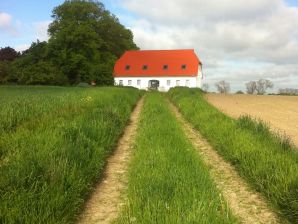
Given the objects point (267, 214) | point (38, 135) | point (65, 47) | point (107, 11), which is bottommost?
point (267, 214)

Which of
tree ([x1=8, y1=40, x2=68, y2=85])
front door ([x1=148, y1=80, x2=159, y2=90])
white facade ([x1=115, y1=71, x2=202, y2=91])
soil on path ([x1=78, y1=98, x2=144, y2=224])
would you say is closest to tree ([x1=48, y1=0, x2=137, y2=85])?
tree ([x1=8, y1=40, x2=68, y2=85])

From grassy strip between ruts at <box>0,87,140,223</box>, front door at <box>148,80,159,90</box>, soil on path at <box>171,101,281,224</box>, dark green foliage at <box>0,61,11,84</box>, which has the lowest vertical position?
soil on path at <box>171,101,281,224</box>

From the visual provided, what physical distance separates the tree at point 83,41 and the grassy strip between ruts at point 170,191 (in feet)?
189

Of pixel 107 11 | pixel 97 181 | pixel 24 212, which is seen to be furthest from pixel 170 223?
pixel 107 11

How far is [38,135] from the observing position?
862 centimetres

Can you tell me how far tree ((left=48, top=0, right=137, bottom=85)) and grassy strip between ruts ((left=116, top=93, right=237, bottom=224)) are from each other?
57.5 meters

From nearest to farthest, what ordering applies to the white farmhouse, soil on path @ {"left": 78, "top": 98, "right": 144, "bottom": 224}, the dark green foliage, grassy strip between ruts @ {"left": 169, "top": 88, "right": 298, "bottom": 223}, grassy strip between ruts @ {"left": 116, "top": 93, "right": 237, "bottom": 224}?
grassy strip between ruts @ {"left": 116, "top": 93, "right": 237, "bottom": 224} → soil on path @ {"left": 78, "top": 98, "right": 144, "bottom": 224} → grassy strip between ruts @ {"left": 169, "top": 88, "right": 298, "bottom": 223} → the dark green foliage → the white farmhouse

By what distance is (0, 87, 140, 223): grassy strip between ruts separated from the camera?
17.4 feet

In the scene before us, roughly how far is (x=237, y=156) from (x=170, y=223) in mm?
4525

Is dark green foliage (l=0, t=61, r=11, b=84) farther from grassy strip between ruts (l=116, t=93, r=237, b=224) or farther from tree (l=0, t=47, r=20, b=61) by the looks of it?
grassy strip between ruts (l=116, t=93, r=237, b=224)

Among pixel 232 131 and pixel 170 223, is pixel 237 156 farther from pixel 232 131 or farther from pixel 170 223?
pixel 170 223

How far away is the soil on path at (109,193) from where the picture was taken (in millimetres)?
6123

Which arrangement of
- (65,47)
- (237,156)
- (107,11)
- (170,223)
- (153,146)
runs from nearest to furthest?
(170,223) < (237,156) < (153,146) < (65,47) < (107,11)

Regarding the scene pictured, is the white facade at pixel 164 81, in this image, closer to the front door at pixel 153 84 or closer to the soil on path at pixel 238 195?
the front door at pixel 153 84
